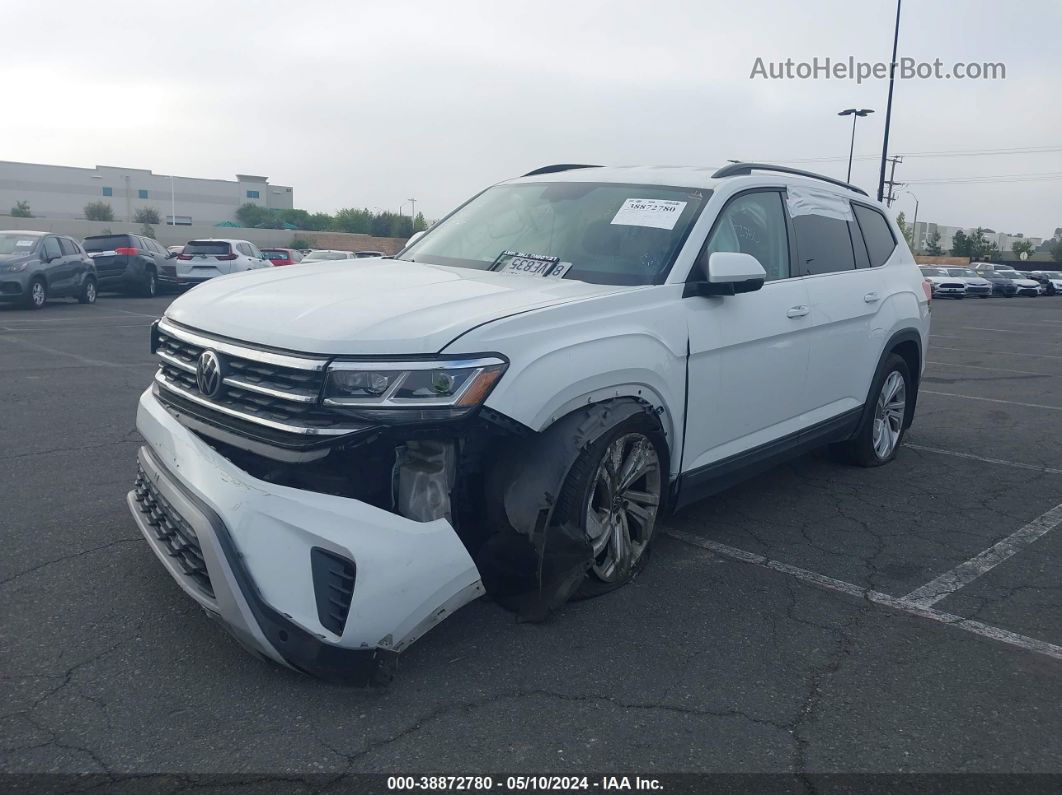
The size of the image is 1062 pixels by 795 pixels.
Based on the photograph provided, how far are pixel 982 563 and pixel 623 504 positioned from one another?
1985 mm

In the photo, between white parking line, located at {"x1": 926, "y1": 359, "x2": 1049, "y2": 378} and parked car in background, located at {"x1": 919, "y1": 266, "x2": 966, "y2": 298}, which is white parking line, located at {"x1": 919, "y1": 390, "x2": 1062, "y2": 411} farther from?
parked car in background, located at {"x1": 919, "y1": 266, "x2": 966, "y2": 298}

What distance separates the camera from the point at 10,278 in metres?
16.7

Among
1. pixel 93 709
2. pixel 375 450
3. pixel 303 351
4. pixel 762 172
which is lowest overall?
A: pixel 93 709

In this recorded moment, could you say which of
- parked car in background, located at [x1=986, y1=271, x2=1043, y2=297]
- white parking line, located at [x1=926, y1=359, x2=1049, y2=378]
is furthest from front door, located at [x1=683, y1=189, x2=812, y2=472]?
parked car in background, located at [x1=986, y1=271, x2=1043, y2=297]

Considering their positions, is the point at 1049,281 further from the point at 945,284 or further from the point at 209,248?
the point at 209,248

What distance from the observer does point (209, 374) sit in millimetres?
3418

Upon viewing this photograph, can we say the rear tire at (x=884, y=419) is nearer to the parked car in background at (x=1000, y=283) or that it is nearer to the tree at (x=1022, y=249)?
the parked car in background at (x=1000, y=283)

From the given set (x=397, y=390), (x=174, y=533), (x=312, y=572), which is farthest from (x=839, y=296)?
(x=174, y=533)

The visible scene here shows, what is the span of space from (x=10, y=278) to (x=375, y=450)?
1637 centimetres

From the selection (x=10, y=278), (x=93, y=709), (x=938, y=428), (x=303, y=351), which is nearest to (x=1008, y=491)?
(x=938, y=428)

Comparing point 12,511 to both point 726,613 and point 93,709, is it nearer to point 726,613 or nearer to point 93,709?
point 93,709

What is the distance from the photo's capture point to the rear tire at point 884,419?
5941 mm

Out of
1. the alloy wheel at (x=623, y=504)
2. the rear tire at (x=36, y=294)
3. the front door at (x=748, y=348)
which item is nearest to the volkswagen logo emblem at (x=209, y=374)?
the alloy wheel at (x=623, y=504)

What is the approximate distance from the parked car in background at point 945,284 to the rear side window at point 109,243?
3040cm
